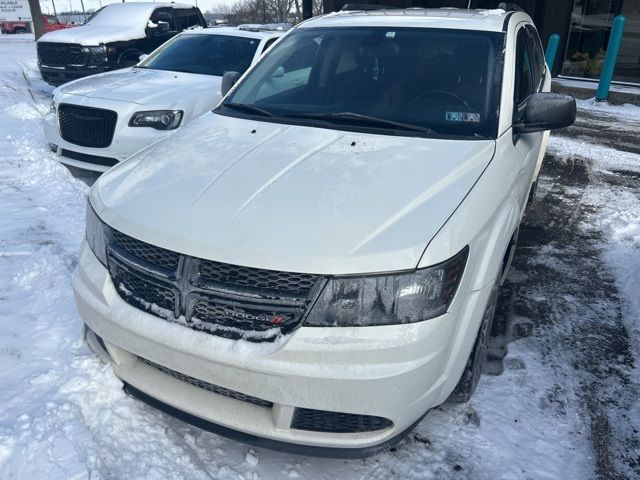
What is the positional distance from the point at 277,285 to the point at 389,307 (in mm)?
415

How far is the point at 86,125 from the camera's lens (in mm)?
5469

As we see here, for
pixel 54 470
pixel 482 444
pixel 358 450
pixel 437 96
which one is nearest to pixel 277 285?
pixel 358 450

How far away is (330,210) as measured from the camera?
2.13 meters

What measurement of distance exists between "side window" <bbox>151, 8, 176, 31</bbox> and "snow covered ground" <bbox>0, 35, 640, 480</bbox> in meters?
6.48

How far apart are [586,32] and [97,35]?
1239 cm

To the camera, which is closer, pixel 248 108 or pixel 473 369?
pixel 473 369

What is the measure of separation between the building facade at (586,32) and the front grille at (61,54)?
10910 mm

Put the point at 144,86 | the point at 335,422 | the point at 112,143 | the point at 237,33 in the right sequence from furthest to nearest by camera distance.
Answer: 1. the point at 237,33
2. the point at 144,86
3. the point at 112,143
4. the point at 335,422

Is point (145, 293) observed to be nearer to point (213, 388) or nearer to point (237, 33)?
point (213, 388)

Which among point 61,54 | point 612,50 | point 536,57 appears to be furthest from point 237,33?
point 612,50

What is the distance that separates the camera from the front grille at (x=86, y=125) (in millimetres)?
5367

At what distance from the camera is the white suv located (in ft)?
6.21

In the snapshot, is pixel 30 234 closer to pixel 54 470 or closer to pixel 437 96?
pixel 54 470

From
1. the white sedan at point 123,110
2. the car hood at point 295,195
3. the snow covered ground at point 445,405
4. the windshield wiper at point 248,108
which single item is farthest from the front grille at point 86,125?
the car hood at point 295,195
